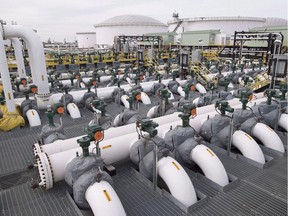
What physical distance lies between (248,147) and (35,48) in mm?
8424

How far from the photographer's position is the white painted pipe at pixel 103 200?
11.8ft

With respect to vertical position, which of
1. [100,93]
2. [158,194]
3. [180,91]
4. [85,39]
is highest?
[85,39]

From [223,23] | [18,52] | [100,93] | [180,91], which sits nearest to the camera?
[100,93]

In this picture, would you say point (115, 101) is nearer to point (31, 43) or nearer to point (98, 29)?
point (31, 43)

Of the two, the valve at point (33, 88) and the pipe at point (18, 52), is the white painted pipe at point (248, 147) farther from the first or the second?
the pipe at point (18, 52)

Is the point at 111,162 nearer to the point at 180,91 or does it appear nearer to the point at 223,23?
the point at 180,91

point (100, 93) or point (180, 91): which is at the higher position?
point (100, 93)

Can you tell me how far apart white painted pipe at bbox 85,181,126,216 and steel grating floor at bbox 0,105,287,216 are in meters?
0.54

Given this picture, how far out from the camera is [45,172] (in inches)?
178

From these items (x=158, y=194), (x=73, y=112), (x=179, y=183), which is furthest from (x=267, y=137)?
(x=73, y=112)

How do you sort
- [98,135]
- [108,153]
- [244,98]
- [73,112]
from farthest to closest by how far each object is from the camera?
[73,112], [244,98], [108,153], [98,135]

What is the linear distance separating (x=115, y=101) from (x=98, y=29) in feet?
158

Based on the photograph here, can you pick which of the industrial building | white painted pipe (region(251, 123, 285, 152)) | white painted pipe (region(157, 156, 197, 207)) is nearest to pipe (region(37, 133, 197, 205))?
white painted pipe (region(157, 156, 197, 207))

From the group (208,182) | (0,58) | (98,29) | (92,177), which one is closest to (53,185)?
(92,177)
